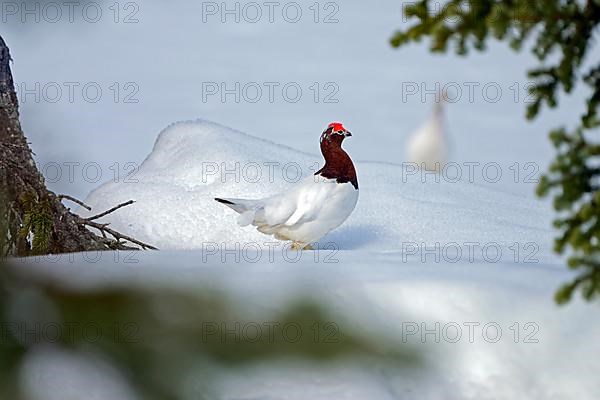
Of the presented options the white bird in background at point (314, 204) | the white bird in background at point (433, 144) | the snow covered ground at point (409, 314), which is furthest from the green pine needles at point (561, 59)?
the white bird in background at point (433, 144)

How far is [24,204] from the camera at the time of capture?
123 centimetres

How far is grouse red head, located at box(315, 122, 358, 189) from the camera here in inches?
51.5

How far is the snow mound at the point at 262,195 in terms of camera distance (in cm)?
153

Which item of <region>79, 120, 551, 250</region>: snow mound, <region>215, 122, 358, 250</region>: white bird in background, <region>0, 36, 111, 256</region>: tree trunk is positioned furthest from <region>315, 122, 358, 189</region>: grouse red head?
<region>0, 36, 111, 256</region>: tree trunk

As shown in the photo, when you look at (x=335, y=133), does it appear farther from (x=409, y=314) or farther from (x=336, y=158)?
(x=409, y=314)

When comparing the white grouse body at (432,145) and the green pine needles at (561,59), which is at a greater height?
the green pine needles at (561,59)

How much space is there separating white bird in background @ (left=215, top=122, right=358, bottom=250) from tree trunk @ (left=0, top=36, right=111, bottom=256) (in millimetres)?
221

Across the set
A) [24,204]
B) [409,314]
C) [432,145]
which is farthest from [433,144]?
[409,314]

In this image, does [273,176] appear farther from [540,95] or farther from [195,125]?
A: [540,95]

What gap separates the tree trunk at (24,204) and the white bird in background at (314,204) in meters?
0.22

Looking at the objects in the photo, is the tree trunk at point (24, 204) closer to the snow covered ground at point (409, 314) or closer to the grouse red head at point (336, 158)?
the grouse red head at point (336, 158)

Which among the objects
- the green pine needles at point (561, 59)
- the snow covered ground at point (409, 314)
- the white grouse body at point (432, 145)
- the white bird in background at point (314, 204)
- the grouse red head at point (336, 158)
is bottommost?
the white grouse body at point (432, 145)

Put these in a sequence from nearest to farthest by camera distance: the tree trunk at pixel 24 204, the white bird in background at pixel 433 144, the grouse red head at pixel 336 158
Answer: the tree trunk at pixel 24 204, the grouse red head at pixel 336 158, the white bird in background at pixel 433 144

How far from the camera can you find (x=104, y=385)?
0.61 m
